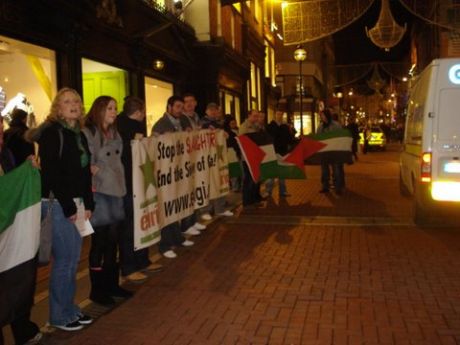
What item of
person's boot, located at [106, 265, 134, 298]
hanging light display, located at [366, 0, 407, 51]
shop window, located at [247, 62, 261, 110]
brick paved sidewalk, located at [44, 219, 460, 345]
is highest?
hanging light display, located at [366, 0, 407, 51]

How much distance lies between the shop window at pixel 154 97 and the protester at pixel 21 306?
31.9ft

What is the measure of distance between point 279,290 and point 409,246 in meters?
2.73

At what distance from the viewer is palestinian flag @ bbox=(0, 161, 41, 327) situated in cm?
445

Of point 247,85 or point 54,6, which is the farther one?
point 247,85

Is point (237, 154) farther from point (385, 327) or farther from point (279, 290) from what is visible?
point (385, 327)

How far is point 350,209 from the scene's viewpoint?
473 inches

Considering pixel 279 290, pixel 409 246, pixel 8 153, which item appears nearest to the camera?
pixel 8 153

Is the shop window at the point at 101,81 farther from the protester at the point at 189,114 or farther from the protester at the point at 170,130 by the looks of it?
the protester at the point at 170,130

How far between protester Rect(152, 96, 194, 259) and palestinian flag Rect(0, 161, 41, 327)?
334 cm

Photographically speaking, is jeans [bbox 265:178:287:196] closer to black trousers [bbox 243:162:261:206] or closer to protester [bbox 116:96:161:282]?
black trousers [bbox 243:162:261:206]

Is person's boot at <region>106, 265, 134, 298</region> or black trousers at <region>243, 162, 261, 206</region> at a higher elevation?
black trousers at <region>243, 162, 261, 206</region>

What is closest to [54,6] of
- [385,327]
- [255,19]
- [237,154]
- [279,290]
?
[237,154]

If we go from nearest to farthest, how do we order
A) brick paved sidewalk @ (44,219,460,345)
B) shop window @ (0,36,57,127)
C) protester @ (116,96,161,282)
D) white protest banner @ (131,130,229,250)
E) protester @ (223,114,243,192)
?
brick paved sidewalk @ (44,219,460,345) < protester @ (116,96,161,282) < white protest banner @ (131,130,229,250) < shop window @ (0,36,57,127) < protester @ (223,114,243,192)

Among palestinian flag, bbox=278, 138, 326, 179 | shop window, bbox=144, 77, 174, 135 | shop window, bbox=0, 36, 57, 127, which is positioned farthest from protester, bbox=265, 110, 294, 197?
shop window, bbox=0, 36, 57, 127
